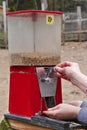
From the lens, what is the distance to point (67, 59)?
12531mm

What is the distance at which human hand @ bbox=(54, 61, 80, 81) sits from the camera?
7.00ft

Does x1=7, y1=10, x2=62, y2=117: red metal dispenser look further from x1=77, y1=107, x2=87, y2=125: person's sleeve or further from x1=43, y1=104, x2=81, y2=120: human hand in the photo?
x1=77, y1=107, x2=87, y2=125: person's sleeve

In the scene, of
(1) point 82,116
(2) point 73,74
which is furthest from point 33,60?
(1) point 82,116

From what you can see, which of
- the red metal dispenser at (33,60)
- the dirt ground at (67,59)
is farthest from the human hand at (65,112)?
the dirt ground at (67,59)

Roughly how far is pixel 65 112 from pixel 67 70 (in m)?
0.17

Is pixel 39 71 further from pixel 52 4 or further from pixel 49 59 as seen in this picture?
pixel 52 4

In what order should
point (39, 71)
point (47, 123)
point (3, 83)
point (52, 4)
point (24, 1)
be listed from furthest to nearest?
point (24, 1)
point (52, 4)
point (3, 83)
point (39, 71)
point (47, 123)

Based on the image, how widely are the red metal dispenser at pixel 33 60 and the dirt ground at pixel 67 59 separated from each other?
3.42m

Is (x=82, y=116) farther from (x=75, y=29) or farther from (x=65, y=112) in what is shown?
(x=75, y=29)

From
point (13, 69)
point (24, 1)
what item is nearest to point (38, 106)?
point (13, 69)

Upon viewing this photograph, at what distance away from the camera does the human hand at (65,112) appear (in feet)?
7.01

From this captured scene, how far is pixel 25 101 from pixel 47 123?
0.21 m

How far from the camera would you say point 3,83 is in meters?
8.80

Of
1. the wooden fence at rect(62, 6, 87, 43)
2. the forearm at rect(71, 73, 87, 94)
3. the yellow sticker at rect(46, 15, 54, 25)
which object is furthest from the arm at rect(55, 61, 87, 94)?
the wooden fence at rect(62, 6, 87, 43)
